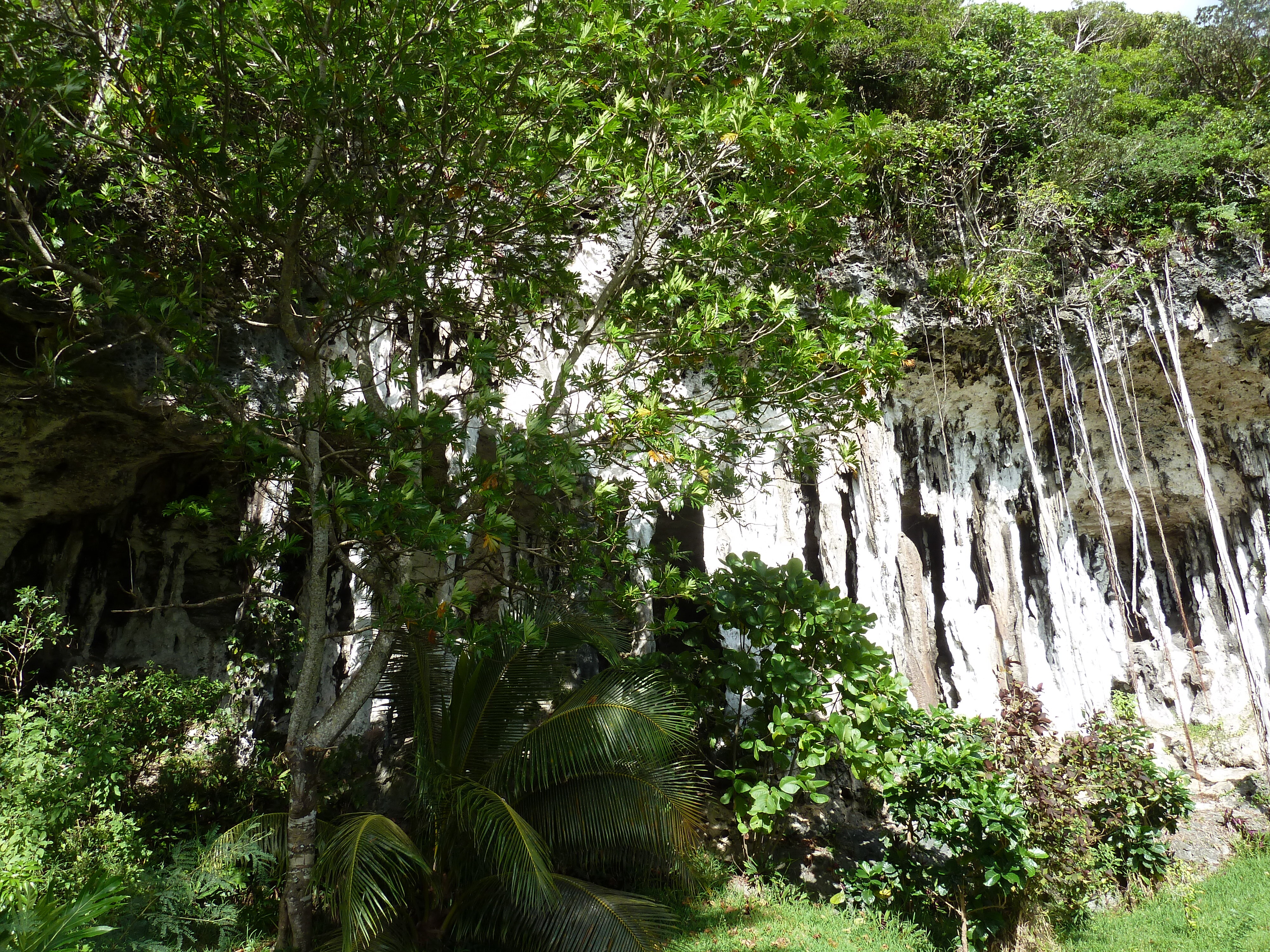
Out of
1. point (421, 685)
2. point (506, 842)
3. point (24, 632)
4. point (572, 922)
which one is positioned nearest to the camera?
point (506, 842)

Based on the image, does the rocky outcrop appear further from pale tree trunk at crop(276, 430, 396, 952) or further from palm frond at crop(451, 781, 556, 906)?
palm frond at crop(451, 781, 556, 906)

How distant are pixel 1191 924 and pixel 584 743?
4538 millimetres

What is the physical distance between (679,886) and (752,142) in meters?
4.97

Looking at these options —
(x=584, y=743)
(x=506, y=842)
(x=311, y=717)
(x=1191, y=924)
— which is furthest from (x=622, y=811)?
(x=1191, y=924)

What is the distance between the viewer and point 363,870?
139 inches

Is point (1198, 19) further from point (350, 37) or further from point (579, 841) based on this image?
point (579, 841)

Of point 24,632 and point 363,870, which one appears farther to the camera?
point 24,632

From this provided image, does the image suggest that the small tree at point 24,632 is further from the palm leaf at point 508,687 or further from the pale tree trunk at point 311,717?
the palm leaf at point 508,687

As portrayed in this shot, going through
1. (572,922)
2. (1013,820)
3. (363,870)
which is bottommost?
(572,922)

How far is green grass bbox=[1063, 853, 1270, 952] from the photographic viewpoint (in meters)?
5.11

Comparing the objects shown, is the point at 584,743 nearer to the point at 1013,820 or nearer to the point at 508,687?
the point at 508,687

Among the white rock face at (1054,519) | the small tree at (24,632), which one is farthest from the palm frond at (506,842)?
the white rock face at (1054,519)

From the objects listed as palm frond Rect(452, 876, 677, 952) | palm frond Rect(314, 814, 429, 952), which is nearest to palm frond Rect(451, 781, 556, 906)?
palm frond Rect(452, 876, 677, 952)

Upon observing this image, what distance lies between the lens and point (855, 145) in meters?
5.12
